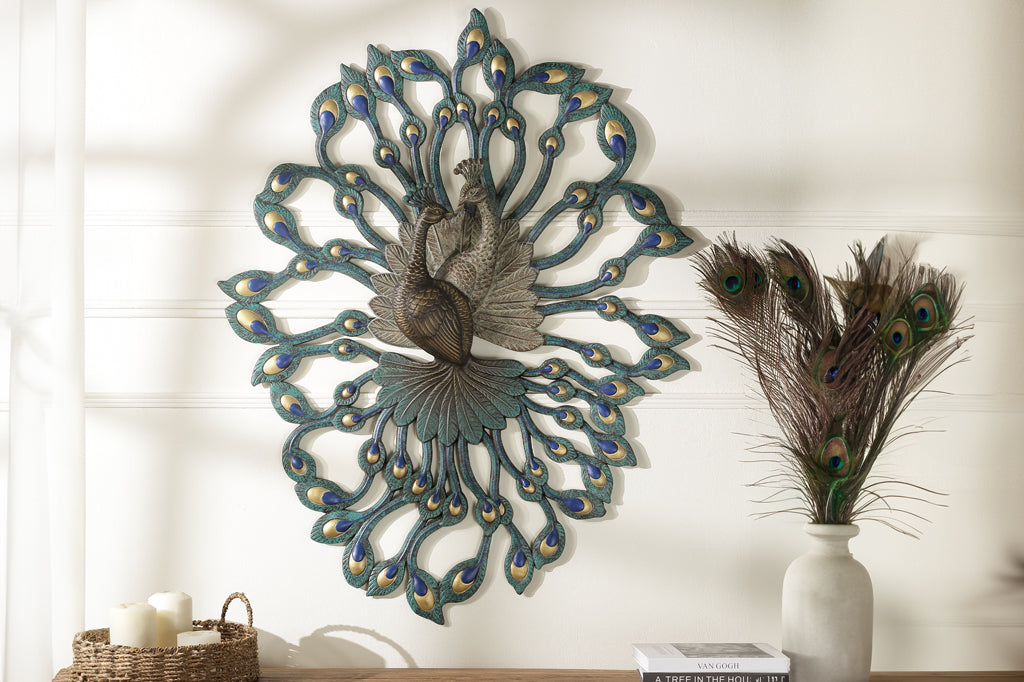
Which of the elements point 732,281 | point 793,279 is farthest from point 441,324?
point 793,279

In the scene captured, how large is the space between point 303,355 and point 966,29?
1.78 meters

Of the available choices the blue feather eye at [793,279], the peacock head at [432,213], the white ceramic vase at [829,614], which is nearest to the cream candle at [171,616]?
the peacock head at [432,213]

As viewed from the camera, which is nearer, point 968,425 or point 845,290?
point 845,290

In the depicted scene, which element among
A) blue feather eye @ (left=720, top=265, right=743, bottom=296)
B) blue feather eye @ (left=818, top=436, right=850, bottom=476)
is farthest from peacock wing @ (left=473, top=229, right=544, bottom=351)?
blue feather eye @ (left=818, top=436, right=850, bottom=476)

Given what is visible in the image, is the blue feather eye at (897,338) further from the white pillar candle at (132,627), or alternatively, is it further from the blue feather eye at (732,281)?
the white pillar candle at (132,627)

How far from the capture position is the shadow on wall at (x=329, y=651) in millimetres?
1953

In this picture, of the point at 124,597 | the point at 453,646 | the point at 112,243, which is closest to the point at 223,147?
the point at 112,243

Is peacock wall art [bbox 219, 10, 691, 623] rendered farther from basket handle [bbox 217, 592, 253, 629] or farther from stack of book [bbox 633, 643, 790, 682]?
stack of book [bbox 633, 643, 790, 682]

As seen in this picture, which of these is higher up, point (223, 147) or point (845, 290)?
point (223, 147)

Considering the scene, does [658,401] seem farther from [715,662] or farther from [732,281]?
[715,662]

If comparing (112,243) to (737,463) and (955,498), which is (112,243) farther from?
(955,498)

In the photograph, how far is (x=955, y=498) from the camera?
198 cm

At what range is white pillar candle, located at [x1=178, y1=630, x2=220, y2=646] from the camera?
5.46 feet

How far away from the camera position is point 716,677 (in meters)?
1.64
